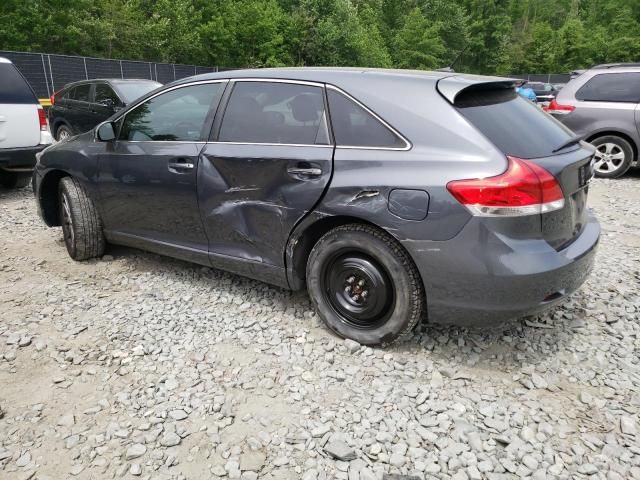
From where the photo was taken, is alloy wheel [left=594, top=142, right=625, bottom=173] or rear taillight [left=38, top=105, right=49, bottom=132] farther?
alloy wheel [left=594, top=142, right=625, bottom=173]

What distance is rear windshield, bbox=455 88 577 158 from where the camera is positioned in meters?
2.77

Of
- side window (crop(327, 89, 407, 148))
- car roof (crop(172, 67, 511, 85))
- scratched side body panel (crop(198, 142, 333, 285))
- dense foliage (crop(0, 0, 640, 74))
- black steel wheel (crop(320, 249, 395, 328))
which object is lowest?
black steel wheel (crop(320, 249, 395, 328))

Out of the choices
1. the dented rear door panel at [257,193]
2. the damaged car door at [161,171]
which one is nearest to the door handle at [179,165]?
the damaged car door at [161,171]

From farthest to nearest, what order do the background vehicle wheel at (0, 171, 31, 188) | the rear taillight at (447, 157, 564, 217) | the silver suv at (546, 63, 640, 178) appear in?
the silver suv at (546, 63, 640, 178)
the background vehicle wheel at (0, 171, 31, 188)
the rear taillight at (447, 157, 564, 217)

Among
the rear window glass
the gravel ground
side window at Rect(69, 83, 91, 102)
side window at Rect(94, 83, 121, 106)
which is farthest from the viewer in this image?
side window at Rect(69, 83, 91, 102)

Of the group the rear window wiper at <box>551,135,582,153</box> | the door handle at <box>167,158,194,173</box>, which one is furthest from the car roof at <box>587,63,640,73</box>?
the door handle at <box>167,158,194,173</box>

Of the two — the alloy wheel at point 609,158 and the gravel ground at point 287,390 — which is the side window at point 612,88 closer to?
the alloy wheel at point 609,158

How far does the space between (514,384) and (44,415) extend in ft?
8.19

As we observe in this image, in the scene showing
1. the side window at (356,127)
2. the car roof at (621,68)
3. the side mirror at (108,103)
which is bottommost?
the side mirror at (108,103)

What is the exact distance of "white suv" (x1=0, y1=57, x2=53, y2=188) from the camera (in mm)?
6621

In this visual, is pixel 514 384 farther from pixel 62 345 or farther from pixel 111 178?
pixel 111 178

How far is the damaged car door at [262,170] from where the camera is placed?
3.14m

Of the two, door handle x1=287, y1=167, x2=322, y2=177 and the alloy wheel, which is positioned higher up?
door handle x1=287, y1=167, x2=322, y2=177

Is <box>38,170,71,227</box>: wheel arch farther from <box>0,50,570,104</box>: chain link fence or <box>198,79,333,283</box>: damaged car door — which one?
<box>0,50,570,104</box>: chain link fence
